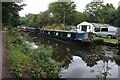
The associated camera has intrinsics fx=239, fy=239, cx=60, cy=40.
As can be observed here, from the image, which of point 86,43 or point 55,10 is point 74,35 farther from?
point 55,10

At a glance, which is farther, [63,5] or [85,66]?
[63,5]

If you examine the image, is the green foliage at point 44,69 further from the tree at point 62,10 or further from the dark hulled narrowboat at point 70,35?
the tree at point 62,10

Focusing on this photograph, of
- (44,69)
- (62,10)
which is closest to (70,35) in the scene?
(62,10)

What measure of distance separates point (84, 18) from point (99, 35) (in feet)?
8.54

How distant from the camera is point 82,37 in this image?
18.6 metres

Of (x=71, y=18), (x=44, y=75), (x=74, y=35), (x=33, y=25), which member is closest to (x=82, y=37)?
(x=74, y=35)

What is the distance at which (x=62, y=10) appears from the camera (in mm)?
24219

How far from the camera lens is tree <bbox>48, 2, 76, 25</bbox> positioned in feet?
76.5

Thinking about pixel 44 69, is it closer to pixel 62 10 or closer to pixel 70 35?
pixel 70 35

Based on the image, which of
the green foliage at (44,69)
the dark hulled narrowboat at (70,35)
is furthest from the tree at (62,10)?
the green foliage at (44,69)

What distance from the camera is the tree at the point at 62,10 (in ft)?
76.5

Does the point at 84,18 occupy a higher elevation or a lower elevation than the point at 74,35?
higher

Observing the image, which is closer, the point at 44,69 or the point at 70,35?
the point at 44,69

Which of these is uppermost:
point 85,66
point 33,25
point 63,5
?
point 63,5
